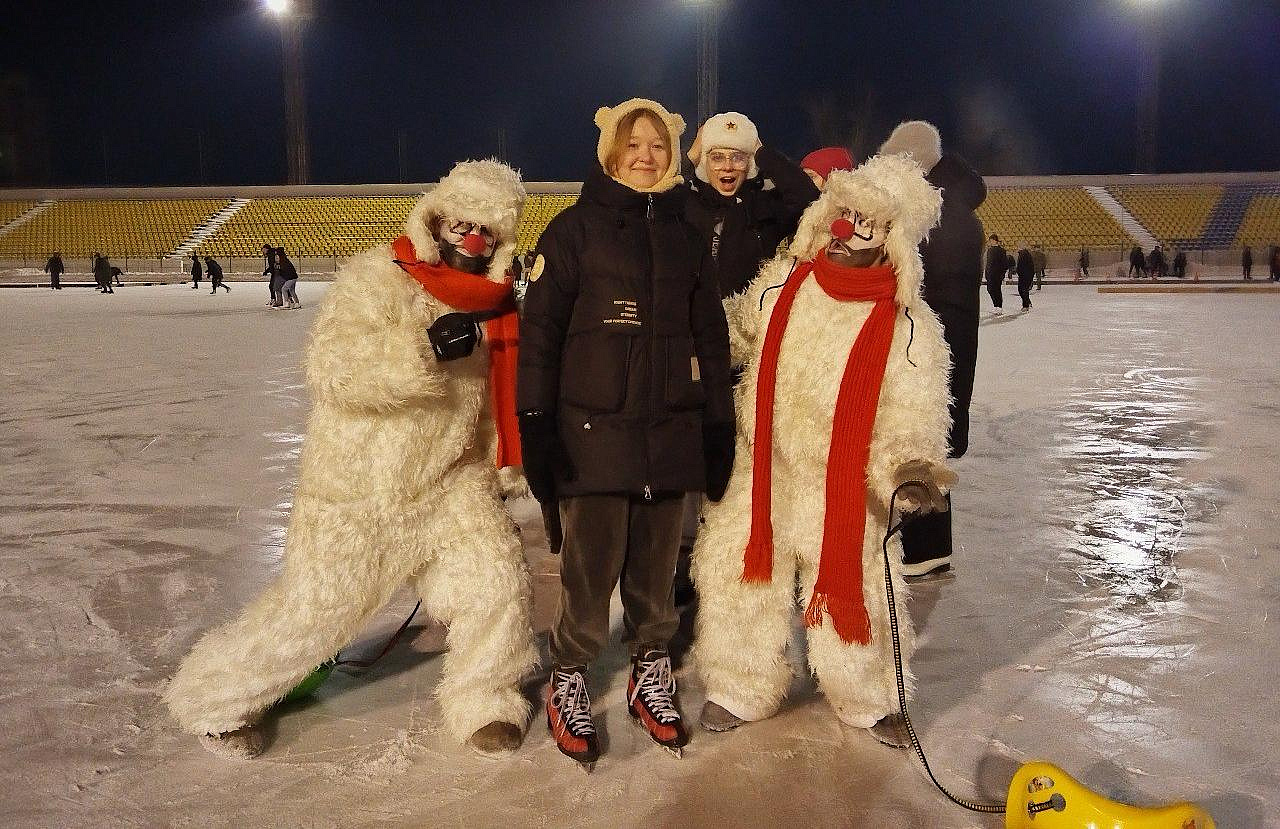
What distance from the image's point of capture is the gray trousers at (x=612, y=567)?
8.76ft

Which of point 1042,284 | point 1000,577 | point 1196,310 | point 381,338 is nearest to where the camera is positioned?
point 381,338

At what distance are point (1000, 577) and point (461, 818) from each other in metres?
2.47

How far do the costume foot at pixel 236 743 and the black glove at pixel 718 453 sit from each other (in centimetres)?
135

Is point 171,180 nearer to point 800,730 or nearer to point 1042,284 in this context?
point 1042,284

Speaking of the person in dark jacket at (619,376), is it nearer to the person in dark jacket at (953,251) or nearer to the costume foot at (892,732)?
the costume foot at (892,732)

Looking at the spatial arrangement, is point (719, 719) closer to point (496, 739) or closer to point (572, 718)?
point (572, 718)

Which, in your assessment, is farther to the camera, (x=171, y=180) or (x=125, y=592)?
(x=171, y=180)

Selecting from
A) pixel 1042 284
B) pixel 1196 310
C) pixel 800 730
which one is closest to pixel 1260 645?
pixel 800 730

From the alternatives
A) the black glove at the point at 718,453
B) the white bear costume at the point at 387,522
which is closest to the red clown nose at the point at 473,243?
the white bear costume at the point at 387,522

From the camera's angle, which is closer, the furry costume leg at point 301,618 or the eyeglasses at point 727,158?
the furry costume leg at point 301,618

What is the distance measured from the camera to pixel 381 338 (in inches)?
99.7

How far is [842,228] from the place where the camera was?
2656 millimetres

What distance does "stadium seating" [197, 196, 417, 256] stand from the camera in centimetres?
3391

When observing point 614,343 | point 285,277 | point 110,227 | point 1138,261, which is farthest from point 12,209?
point 614,343
